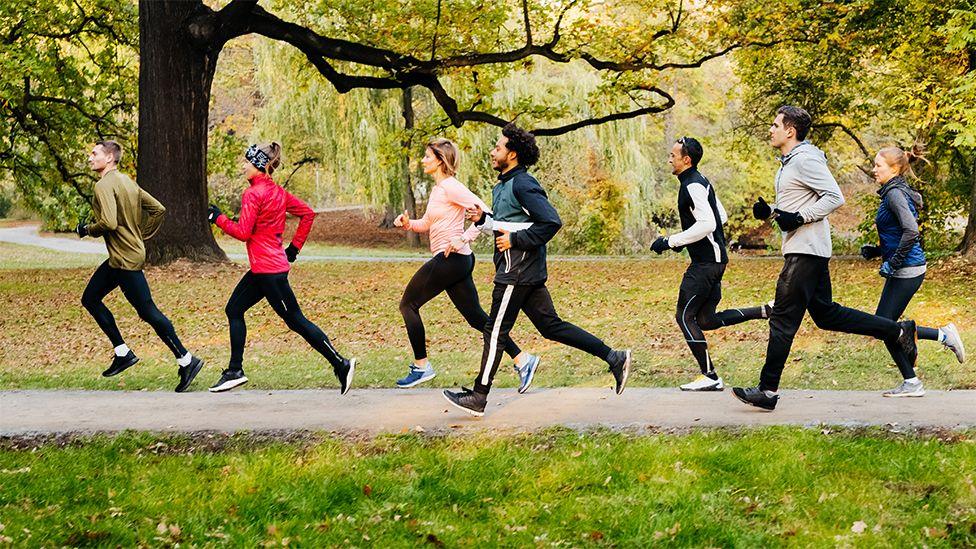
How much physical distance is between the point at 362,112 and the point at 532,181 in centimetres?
2260

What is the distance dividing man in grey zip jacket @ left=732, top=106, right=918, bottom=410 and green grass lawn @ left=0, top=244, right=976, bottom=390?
201 centimetres

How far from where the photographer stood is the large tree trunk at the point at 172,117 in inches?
682

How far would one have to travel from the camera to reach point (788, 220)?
6.43 m

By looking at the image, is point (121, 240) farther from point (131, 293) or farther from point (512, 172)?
point (512, 172)

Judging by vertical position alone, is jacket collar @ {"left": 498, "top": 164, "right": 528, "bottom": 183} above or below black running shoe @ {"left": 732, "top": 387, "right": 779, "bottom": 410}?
above

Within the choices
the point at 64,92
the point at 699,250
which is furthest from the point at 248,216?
the point at 64,92

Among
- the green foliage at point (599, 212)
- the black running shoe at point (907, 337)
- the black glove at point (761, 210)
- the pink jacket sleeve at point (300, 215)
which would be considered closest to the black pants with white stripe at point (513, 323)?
the black glove at point (761, 210)

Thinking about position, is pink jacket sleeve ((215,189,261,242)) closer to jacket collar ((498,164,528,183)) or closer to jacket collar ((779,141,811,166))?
jacket collar ((498,164,528,183))

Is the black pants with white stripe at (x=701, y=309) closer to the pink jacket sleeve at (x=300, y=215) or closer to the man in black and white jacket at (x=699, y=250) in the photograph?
the man in black and white jacket at (x=699, y=250)

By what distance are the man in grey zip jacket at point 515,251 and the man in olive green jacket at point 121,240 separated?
2.70m

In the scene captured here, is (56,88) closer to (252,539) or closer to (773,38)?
Result: (773,38)

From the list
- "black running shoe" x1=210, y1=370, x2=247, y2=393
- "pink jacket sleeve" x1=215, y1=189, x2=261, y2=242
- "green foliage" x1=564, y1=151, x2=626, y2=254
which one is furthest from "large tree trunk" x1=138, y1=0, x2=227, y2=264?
"green foliage" x1=564, y1=151, x2=626, y2=254

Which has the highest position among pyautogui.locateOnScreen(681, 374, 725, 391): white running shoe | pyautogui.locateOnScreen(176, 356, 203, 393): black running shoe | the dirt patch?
pyautogui.locateOnScreen(681, 374, 725, 391): white running shoe

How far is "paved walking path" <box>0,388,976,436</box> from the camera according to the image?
6594 millimetres
